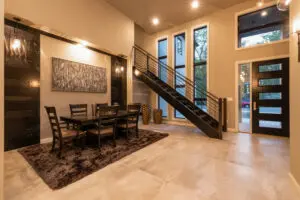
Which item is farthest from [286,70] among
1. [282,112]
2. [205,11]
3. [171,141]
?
[171,141]

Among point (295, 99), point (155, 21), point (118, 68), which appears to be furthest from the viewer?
point (155, 21)

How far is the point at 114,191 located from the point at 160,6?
5.66 meters

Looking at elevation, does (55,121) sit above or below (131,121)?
above

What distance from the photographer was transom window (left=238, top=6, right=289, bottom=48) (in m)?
4.57

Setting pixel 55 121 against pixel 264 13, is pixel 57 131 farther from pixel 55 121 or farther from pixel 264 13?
pixel 264 13

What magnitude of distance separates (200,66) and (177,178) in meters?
4.98

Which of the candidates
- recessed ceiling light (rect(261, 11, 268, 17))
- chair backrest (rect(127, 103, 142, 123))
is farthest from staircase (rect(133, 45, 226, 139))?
recessed ceiling light (rect(261, 11, 268, 17))

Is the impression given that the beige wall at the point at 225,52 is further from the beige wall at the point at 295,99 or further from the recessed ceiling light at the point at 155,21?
the beige wall at the point at 295,99

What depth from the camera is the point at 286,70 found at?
442 cm

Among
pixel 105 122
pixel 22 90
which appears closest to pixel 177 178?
pixel 105 122

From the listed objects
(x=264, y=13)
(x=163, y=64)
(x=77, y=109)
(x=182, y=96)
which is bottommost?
(x=77, y=109)

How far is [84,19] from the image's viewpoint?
172 inches

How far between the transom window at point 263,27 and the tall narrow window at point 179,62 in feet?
7.31

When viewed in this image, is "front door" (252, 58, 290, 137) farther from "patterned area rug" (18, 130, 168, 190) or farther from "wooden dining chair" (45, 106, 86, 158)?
"wooden dining chair" (45, 106, 86, 158)
